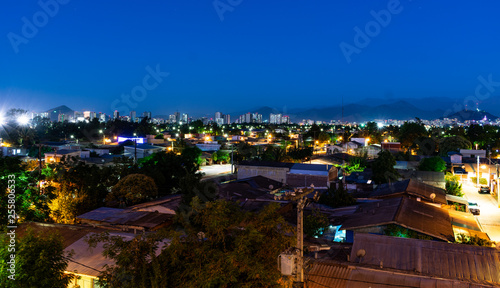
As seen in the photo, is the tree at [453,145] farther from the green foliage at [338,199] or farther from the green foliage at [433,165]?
the green foliage at [338,199]

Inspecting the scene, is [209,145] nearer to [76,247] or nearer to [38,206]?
[38,206]

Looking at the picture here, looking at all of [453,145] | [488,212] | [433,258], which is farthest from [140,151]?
[453,145]

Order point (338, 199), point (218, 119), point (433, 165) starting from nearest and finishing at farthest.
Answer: point (338, 199) < point (433, 165) < point (218, 119)

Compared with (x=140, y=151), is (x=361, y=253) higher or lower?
lower

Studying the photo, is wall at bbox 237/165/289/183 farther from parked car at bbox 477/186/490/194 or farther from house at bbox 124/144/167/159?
house at bbox 124/144/167/159

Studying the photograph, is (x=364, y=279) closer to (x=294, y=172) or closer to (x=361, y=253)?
(x=361, y=253)

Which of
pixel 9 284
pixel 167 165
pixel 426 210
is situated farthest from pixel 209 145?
pixel 9 284
